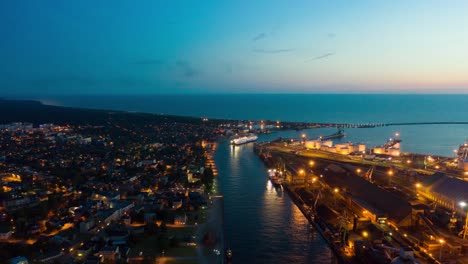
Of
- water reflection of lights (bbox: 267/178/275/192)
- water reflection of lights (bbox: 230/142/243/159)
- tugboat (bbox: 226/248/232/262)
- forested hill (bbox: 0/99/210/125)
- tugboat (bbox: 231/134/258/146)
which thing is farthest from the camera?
forested hill (bbox: 0/99/210/125)

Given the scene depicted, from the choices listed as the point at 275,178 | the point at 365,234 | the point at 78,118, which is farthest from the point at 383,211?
the point at 78,118

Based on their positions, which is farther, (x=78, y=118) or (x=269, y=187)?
(x=78, y=118)

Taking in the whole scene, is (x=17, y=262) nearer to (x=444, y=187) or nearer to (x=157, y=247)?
(x=157, y=247)

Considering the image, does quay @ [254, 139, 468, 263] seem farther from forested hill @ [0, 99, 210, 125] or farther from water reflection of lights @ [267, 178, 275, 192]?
forested hill @ [0, 99, 210, 125]

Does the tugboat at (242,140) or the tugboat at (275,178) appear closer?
the tugboat at (275,178)

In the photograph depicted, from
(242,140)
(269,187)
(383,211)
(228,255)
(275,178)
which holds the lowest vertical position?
(228,255)

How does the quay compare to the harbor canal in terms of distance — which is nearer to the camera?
the quay

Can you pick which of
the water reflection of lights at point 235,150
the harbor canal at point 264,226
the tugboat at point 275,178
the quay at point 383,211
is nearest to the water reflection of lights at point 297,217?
the harbor canal at point 264,226

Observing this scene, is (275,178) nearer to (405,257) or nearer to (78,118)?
(405,257)

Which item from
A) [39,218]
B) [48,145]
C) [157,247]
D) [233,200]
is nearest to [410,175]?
[233,200]

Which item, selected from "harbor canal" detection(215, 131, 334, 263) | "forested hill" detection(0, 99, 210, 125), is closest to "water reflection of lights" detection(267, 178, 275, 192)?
"harbor canal" detection(215, 131, 334, 263)

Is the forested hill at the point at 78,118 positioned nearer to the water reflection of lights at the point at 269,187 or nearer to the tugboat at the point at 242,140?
the tugboat at the point at 242,140

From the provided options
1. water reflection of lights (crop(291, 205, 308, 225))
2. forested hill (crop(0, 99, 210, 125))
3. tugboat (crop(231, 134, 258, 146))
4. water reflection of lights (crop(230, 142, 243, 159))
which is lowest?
water reflection of lights (crop(291, 205, 308, 225))
